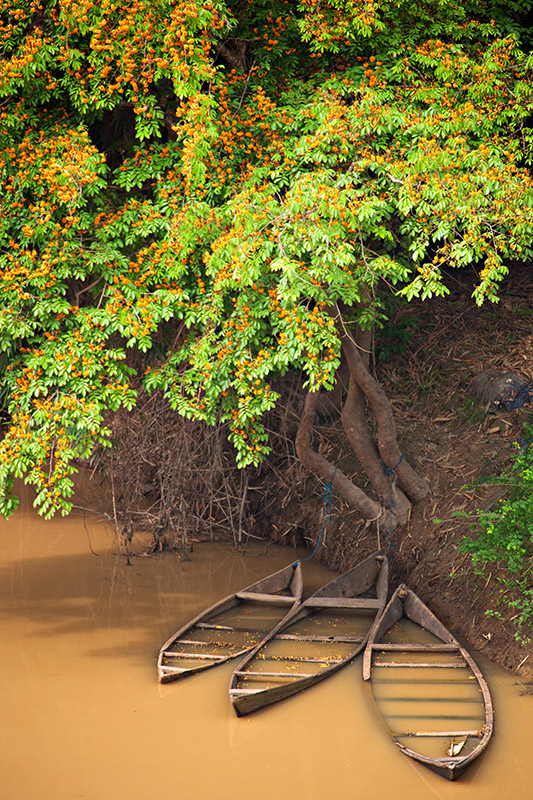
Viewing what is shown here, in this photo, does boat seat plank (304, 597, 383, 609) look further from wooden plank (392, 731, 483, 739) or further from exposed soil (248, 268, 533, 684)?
wooden plank (392, 731, 483, 739)

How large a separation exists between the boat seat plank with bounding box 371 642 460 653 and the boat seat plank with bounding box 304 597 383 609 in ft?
2.18

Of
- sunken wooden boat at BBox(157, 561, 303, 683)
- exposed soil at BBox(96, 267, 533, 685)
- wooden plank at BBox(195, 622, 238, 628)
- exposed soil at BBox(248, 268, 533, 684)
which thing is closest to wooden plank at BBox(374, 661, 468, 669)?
exposed soil at BBox(248, 268, 533, 684)

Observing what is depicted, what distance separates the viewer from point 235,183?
6125 millimetres

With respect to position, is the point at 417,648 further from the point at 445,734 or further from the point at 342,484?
the point at 342,484

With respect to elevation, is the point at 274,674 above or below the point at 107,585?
above

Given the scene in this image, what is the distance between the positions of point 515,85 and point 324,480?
4.09m

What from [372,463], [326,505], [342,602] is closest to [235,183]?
[372,463]

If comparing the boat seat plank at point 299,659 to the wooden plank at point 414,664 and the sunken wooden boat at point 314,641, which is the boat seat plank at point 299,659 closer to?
the sunken wooden boat at point 314,641

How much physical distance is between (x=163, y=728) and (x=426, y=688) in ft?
5.75

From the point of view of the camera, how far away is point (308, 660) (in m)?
5.91

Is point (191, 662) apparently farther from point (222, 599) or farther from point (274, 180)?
point (274, 180)

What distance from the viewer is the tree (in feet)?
17.8

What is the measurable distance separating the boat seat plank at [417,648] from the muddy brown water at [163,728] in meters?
0.22

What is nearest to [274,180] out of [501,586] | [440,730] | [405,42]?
[405,42]
